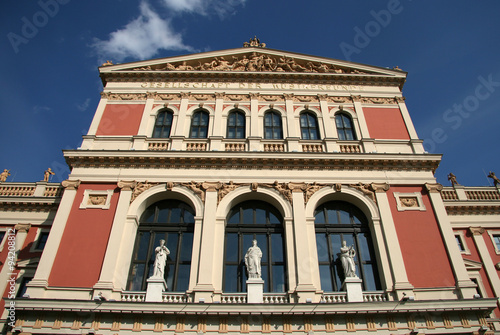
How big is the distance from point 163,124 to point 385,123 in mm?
12554

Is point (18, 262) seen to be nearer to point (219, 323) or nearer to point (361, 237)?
point (219, 323)

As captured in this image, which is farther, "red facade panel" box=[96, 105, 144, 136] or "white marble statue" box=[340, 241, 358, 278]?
"red facade panel" box=[96, 105, 144, 136]

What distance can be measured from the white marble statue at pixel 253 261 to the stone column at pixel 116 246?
5.18 metres

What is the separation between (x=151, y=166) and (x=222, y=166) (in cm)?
349

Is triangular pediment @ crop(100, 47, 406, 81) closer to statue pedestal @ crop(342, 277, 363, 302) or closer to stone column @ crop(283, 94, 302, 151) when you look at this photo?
stone column @ crop(283, 94, 302, 151)

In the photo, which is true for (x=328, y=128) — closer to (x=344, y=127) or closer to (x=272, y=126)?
(x=344, y=127)

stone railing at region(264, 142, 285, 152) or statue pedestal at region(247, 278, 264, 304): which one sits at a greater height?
stone railing at region(264, 142, 285, 152)

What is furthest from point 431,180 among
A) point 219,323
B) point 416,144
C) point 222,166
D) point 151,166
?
point 151,166

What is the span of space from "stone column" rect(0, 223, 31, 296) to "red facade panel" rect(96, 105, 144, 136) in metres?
6.37

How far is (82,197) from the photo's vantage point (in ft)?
61.7

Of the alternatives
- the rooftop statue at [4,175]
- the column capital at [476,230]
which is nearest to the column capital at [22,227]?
the rooftop statue at [4,175]

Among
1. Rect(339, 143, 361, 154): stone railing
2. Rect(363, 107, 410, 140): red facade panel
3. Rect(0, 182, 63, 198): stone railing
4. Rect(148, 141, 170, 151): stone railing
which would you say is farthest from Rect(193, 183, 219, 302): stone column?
Rect(363, 107, 410, 140): red facade panel

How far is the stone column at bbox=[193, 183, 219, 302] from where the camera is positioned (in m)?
15.7

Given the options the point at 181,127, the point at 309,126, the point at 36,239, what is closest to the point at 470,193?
the point at 309,126
